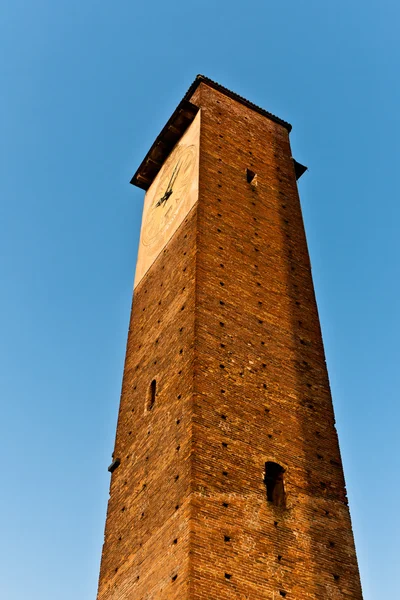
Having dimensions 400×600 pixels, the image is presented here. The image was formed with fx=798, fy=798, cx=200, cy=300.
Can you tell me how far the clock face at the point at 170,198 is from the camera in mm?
14062

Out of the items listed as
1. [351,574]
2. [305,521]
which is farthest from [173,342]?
[351,574]

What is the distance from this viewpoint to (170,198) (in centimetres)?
1495

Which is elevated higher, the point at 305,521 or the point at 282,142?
the point at 282,142

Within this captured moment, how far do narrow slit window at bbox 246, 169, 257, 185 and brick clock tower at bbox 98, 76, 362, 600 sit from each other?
0.04 meters

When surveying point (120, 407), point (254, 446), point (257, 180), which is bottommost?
point (254, 446)

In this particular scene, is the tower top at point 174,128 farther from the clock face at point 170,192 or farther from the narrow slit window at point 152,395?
the narrow slit window at point 152,395

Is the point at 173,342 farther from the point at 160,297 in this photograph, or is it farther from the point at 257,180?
the point at 257,180

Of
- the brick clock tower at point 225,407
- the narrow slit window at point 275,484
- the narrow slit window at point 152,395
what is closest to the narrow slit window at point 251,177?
the brick clock tower at point 225,407

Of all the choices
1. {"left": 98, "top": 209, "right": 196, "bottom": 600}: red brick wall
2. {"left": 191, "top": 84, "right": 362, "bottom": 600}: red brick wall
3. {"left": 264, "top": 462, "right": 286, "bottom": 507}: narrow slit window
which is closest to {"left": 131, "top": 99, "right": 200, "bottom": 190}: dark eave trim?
{"left": 191, "top": 84, "right": 362, "bottom": 600}: red brick wall

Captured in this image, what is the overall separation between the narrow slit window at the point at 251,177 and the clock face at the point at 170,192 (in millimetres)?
1068

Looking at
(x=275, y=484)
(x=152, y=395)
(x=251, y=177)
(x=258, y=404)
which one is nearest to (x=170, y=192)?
(x=251, y=177)

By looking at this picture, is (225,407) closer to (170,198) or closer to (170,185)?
(170,198)

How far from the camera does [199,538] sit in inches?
339

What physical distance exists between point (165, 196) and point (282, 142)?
9.96 ft
